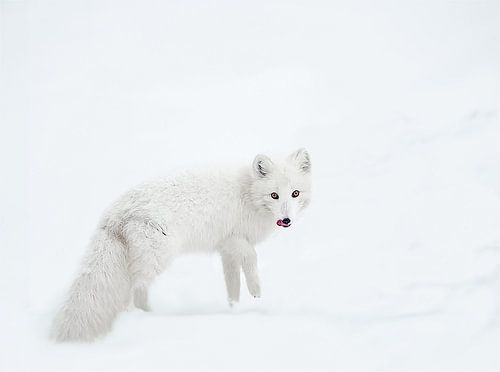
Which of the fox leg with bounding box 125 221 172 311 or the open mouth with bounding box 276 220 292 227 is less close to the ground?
the open mouth with bounding box 276 220 292 227

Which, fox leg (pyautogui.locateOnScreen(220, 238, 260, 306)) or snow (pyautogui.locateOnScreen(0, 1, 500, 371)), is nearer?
snow (pyautogui.locateOnScreen(0, 1, 500, 371))

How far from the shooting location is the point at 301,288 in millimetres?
3475

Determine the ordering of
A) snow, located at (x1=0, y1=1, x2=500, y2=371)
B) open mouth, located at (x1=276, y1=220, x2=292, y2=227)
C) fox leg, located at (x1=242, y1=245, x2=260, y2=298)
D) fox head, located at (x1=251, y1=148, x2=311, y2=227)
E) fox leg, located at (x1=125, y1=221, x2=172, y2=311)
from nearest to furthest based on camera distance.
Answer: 1. snow, located at (x1=0, y1=1, x2=500, y2=371)
2. fox leg, located at (x1=125, y1=221, x2=172, y2=311)
3. open mouth, located at (x1=276, y1=220, x2=292, y2=227)
4. fox head, located at (x1=251, y1=148, x2=311, y2=227)
5. fox leg, located at (x1=242, y1=245, x2=260, y2=298)

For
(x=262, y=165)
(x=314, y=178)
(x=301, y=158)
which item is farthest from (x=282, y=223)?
(x=314, y=178)

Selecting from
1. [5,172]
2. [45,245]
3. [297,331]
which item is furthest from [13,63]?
[297,331]

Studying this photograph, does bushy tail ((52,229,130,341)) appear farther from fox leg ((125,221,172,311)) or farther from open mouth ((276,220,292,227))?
open mouth ((276,220,292,227))

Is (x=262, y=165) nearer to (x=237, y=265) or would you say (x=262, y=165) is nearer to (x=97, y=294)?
(x=237, y=265)

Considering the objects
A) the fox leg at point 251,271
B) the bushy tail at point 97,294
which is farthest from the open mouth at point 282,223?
the bushy tail at point 97,294

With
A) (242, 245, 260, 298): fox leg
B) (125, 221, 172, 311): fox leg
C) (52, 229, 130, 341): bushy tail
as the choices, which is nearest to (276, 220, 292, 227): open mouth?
(242, 245, 260, 298): fox leg

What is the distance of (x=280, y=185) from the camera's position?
135 inches

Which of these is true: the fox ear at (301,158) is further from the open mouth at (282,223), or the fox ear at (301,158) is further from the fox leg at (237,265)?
the fox leg at (237,265)

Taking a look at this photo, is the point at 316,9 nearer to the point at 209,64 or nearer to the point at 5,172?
the point at 209,64

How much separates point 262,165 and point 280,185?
0.57 feet

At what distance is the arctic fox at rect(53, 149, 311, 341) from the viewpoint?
2.84m
